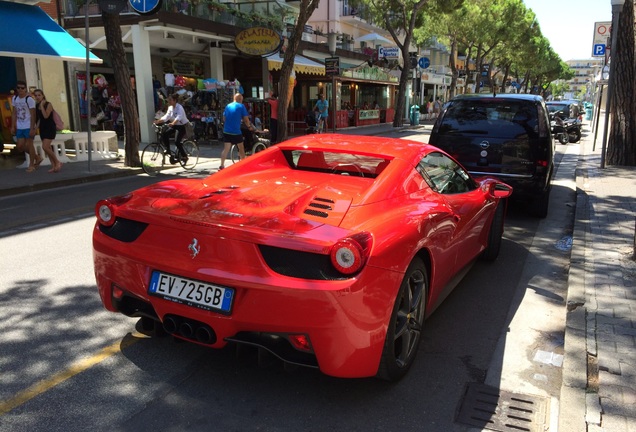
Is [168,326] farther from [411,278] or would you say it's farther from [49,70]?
[49,70]

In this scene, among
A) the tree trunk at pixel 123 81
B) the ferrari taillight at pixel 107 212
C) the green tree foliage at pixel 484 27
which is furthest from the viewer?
the green tree foliage at pixel 484 27

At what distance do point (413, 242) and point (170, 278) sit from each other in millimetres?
1418

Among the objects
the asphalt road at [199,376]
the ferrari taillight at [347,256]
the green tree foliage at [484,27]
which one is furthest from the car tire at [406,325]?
the green tree foliage at [484,27]

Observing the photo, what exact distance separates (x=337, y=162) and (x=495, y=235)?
226 cm

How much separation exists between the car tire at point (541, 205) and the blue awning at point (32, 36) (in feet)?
36.6

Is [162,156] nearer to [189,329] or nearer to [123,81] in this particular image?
[123,81]

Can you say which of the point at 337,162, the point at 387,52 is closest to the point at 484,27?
the point at 387,52

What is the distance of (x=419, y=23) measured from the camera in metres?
34.4

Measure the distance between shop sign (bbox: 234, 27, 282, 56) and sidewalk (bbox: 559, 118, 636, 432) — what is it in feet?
42.9

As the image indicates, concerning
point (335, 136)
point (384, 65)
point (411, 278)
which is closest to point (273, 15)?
point (384, 65)

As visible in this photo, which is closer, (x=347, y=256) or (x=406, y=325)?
(x=347, y=256)

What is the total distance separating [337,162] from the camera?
432cm

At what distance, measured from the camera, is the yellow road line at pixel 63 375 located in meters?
2.89

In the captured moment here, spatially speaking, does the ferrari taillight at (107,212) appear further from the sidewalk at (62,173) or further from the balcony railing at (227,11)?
the balcony railing at (227,11)
